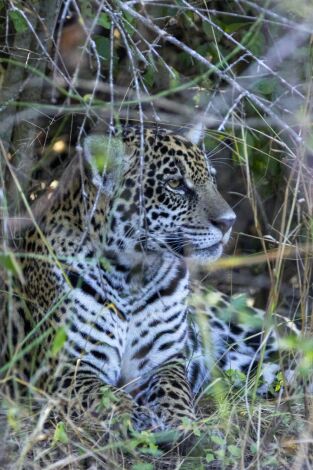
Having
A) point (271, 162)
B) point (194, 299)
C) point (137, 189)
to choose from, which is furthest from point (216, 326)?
point (137, 189)

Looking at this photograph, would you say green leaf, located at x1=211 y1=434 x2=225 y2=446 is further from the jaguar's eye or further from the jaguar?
the jaguar's eye

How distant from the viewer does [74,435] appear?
4812mm

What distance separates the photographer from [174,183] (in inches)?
233

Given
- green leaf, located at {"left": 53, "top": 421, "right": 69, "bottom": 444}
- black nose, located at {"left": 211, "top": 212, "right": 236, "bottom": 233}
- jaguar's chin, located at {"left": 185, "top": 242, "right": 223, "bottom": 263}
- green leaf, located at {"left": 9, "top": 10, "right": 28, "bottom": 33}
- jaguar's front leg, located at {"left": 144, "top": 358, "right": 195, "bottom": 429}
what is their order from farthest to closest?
1. jaguar's chin, located at {"left": 185, "top": 242, "right": 223, "bottom": 263}
2. black nose, located at {"left": 211, "top": 212, "right": 236, "bottom": 233}
3. green leaf, located at {"left": 9, "top": 10, "right": 28, "bottom": 33}
4. jaguar's front leg, located at {"left": 144, "top": 358, "right": 195, "bottom": 429}
5. green leaf, located at {"left": 53, "top": 421, "right": 69, "bottom": 444}

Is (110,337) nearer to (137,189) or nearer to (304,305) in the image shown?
(137,189)

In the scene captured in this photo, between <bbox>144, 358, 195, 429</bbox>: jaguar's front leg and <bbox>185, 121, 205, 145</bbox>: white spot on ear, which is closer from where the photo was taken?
<bbox>144, 358, 195, 429</bbox>: jaguar's front leg

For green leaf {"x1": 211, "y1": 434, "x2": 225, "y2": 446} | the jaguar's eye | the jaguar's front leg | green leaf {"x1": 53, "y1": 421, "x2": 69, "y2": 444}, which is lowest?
the jaguar's front leg

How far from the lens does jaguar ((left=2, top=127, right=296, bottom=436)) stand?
225 inches

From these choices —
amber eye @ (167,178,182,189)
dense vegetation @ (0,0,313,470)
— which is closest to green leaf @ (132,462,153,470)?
dense vegetation @ (0,0,313,470)

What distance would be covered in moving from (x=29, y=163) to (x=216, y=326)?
1678 millimetres

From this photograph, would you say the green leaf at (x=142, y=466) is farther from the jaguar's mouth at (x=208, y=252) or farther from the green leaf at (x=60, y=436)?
the jaguar's mouth at (x=208, y=252)

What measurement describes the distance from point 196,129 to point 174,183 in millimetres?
389

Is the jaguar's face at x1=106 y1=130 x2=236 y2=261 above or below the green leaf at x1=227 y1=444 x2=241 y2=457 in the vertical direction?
above

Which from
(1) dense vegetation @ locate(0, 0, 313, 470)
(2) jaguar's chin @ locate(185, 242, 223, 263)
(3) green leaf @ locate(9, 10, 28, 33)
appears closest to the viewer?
(1) dense vegetation @ locate(0, 0, 313, 470)
